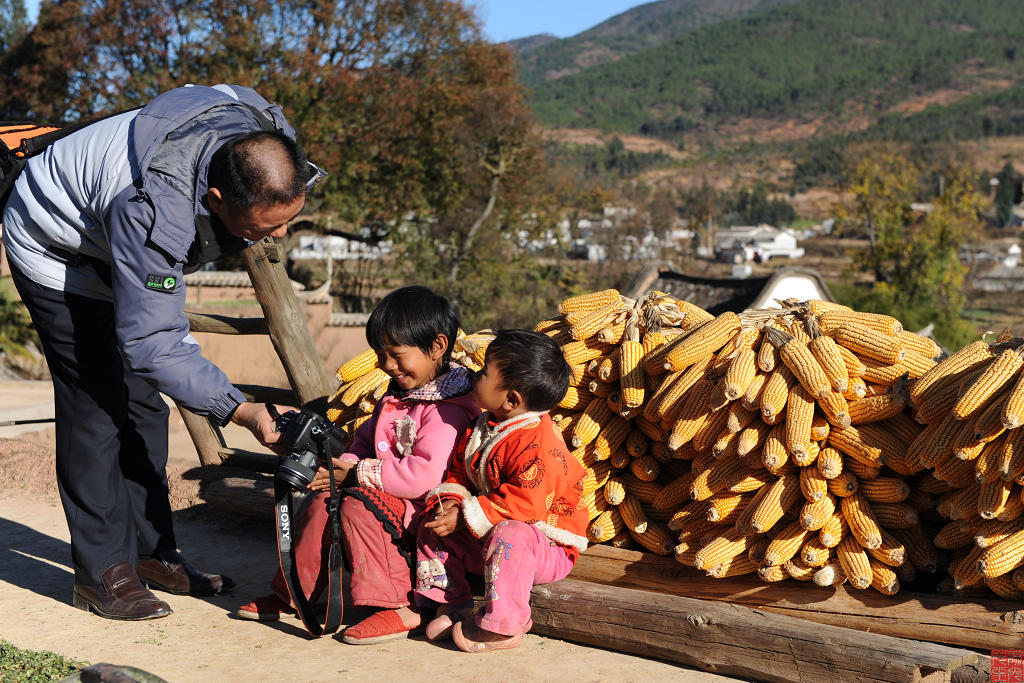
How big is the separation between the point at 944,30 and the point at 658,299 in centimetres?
18333

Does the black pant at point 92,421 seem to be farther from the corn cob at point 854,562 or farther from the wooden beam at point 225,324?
the corn cob at point 854,562

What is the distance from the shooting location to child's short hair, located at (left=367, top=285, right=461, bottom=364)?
11.8 ft

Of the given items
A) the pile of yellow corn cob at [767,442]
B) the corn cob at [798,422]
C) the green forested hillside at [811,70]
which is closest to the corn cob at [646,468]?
the pile of yellow corn cob at [767,442]

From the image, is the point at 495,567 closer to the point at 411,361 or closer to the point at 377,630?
the point at 377,630

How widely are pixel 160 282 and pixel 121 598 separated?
1.40 meters

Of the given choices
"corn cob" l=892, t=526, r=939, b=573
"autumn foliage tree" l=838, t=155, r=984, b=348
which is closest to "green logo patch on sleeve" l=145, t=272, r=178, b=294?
"corn cob" l=892, t=526, r=939, b=573

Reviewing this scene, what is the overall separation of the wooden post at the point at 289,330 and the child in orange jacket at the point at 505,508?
1651mm

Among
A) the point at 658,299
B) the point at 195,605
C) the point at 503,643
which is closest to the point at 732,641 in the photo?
the point at 503,643

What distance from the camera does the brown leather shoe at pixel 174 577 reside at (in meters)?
4.04

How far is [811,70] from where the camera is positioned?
504 feet

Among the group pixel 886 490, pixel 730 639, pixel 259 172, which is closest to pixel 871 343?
pixel 886 490

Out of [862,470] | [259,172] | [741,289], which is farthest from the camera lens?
[741,289]

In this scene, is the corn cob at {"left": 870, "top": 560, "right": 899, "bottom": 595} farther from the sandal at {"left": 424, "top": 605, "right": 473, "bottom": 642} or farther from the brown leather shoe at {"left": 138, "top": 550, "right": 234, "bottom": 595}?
the brown leather shoe at {"left": 138, "top": 550, "right": 234, "bottom": 595}

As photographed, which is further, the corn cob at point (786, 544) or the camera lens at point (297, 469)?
the corn cob at point (786, 544)
